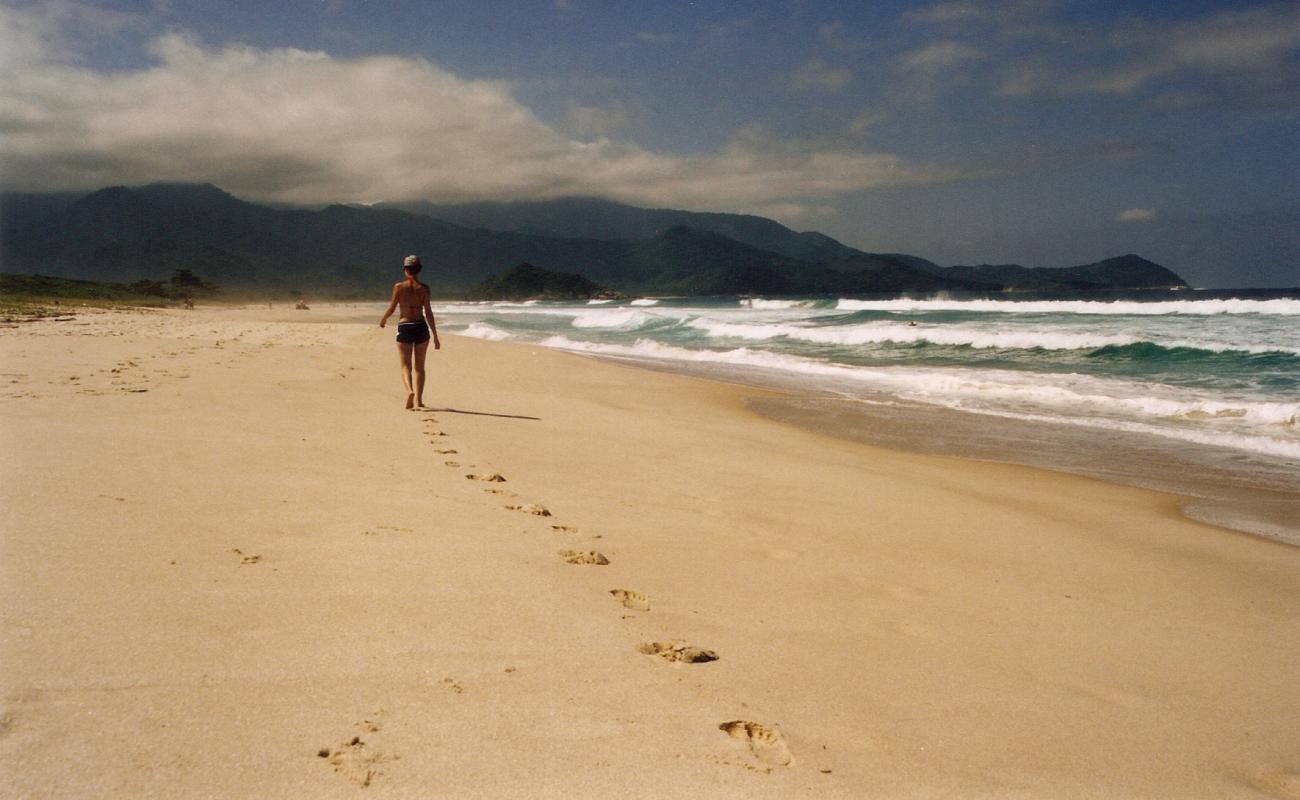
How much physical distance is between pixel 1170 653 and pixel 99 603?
4.17 metres

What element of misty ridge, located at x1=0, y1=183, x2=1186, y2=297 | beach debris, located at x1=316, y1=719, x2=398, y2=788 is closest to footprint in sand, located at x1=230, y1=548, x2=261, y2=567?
beach debris, located at x1=316, y1=719, x2=398, y2=788

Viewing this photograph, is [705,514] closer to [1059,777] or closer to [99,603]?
[1059,777]

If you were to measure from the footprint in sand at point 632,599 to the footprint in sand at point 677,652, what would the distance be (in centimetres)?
34

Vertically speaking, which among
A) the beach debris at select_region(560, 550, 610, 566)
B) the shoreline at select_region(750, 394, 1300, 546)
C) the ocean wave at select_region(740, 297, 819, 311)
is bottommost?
the shoreline at select_region(750, 394, 1300, 546)

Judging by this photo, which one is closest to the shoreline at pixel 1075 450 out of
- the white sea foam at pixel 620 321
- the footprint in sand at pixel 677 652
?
the footprint in sand at pixel 677 652

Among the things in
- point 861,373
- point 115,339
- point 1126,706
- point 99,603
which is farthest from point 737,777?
point 115,339

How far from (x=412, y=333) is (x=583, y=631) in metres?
6.32

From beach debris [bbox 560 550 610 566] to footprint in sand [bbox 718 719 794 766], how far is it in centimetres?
136

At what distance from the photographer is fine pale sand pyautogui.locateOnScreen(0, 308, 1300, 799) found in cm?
188

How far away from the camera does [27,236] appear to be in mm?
143250

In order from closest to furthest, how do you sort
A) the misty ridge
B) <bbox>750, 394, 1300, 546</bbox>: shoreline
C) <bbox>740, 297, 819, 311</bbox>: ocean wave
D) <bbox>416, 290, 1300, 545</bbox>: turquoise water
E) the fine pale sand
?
1. the fine pale sand
2. <bbox>750, 394, 1300, 546</bbox>: shoreline
3. <bbox>416, 290, 1300, 545</bbox>: turquoise water
4. <bbox>740, 297, 819, 311</bbox>: ocean wave
5. the misty ridge

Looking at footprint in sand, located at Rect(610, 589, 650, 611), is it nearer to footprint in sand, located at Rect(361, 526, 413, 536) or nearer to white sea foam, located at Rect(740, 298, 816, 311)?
footprint in sand, located at Rect(361, 526, 413, 536)

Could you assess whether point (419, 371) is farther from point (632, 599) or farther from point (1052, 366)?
point (1052, 366)

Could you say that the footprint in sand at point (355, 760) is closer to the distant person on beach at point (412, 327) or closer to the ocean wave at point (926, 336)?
the distant person on beach at point (412, 327)
